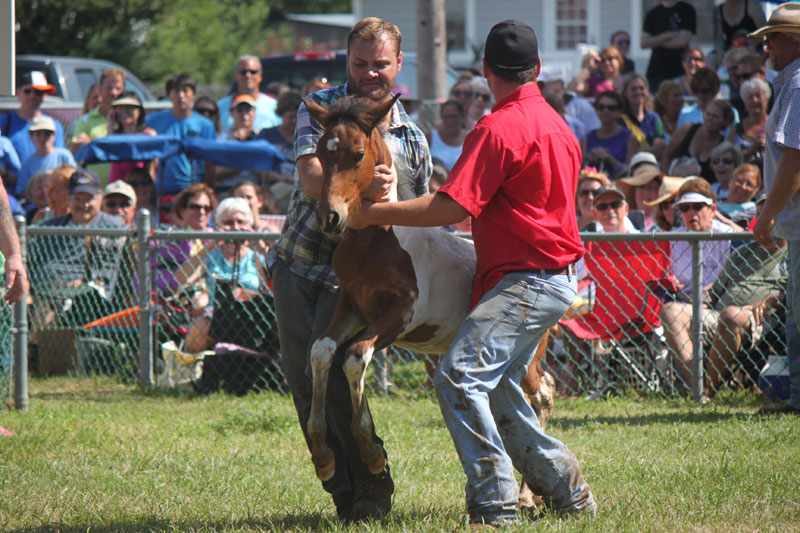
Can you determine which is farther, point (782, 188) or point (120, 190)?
point (120, 190)

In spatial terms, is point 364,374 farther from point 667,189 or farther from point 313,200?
point 667,189

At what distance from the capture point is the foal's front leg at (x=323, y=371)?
4125mm

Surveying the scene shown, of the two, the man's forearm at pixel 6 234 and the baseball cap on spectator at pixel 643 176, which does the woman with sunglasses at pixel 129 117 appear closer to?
the baseball cap on spectator at pixel 643 176

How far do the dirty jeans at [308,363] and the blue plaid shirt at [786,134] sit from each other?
300cm

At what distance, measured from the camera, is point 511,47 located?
13.2ft

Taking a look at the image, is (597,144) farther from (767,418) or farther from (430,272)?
(430,272)

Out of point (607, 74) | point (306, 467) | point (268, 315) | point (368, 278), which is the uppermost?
point (607, 74)

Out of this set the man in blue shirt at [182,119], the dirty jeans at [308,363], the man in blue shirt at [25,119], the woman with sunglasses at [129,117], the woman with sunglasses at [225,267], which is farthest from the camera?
the man in blue shirt at [25,119]

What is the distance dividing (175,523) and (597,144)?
7.92 m

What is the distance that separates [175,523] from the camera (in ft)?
15.3

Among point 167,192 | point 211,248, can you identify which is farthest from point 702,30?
point 211,248

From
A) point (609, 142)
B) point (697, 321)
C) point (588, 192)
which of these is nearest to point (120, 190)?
point (588, 192)

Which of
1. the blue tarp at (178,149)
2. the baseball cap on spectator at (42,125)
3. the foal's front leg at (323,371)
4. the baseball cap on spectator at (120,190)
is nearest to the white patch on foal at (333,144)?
the foal's front leg at (323,371)

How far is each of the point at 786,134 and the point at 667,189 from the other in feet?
10.4
